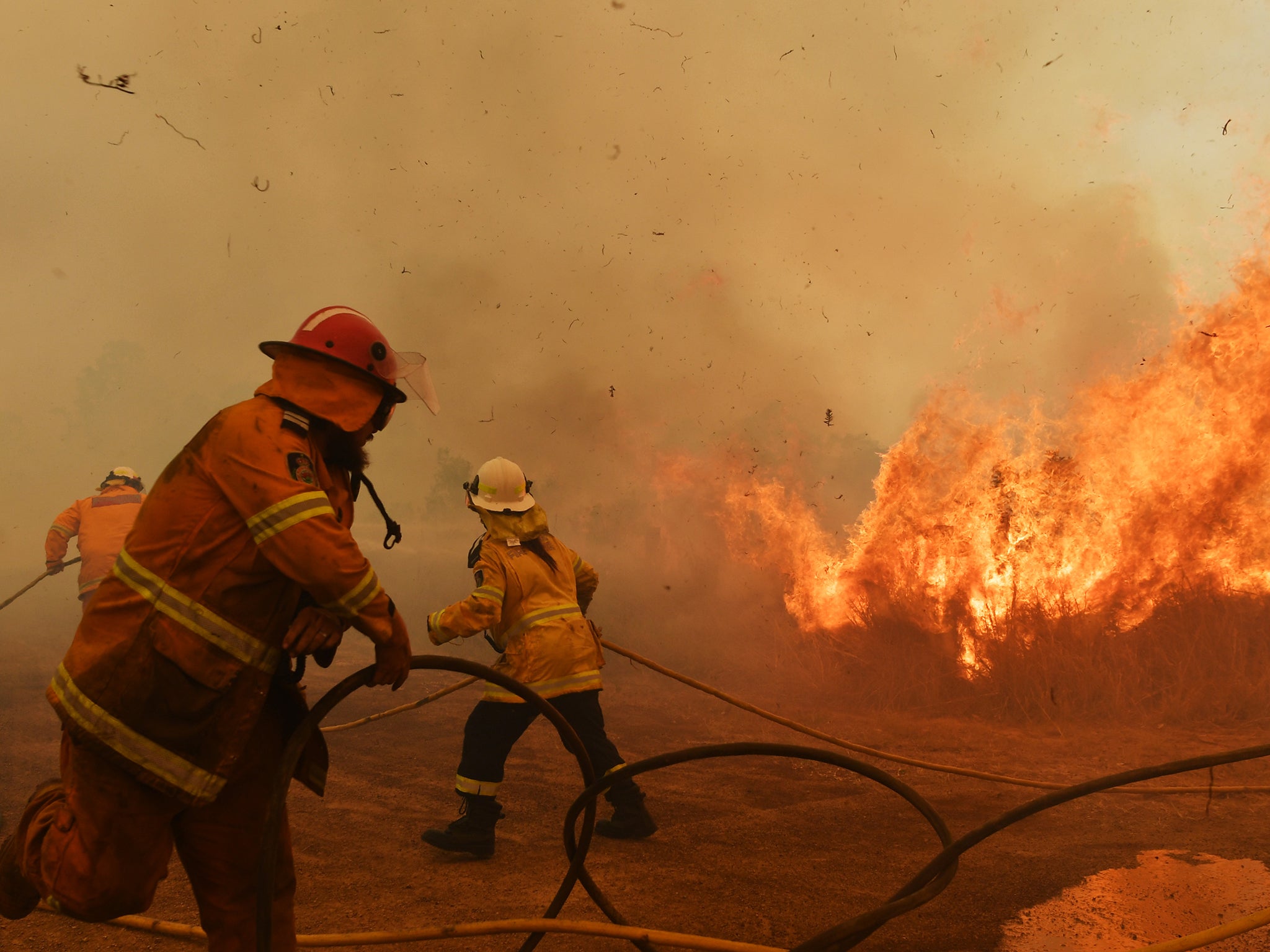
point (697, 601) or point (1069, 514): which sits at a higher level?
point (1069, 514)

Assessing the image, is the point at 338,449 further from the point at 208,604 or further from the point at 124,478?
the point at 124,478

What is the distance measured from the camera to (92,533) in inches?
304

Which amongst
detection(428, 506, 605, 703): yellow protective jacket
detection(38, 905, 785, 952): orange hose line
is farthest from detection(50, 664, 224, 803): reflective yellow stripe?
detection(428, 506, 605, 703): yellow protective jacket

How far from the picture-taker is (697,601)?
37.2ft

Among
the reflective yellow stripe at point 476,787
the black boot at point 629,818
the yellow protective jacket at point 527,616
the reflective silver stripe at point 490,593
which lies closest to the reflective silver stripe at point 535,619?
the yellow protective jacket at point 527,616

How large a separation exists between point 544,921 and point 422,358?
6.47 ft

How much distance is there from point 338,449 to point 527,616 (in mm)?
2057

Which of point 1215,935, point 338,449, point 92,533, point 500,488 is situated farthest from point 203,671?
point 92,533

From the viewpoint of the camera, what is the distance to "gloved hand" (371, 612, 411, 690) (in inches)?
88.1

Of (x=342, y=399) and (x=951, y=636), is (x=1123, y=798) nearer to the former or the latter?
(x=951, y=636)

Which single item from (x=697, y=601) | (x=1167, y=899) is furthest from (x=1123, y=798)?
(x=697, y=601)

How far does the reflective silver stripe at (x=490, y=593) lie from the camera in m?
4.06

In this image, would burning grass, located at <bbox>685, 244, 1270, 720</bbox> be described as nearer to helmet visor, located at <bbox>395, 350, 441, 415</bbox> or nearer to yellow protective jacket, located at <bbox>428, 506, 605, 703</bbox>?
yellow protective jacket, located at <bbox>428, 506, 605, 703</bbox>

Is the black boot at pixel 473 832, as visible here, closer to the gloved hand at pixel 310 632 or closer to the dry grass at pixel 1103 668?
the gloved hand at pixel 310 632
